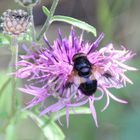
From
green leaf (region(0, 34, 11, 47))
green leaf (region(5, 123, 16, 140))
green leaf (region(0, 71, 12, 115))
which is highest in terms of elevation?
green leaf (region(0, 34, 11, 47))

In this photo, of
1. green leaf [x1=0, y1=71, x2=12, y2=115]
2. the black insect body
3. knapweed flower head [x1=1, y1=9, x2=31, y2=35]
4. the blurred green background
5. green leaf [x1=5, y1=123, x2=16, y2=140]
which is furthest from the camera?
the blurred green background

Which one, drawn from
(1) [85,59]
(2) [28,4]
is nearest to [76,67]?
(1) [85,59]

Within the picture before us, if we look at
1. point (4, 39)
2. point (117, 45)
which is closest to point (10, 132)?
point (4, 39)

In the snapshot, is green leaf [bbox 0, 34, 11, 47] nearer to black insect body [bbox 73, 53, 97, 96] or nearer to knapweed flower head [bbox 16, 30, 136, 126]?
knapweed flower head [bbox 16, 30, 136, 126]

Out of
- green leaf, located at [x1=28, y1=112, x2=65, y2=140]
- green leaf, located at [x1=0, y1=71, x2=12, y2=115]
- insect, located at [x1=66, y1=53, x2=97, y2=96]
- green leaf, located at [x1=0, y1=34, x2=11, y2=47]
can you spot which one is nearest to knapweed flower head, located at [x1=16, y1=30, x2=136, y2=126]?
insect, located at [x1=66, y1=53, x2=97, y2=96]

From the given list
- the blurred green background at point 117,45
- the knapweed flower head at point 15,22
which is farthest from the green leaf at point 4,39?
the blurred green background at point 117,45

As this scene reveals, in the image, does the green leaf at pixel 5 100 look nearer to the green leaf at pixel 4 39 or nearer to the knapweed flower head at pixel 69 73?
the green leaf at pixel 4 39

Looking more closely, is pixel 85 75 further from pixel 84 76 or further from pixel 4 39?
pixel 4 39
